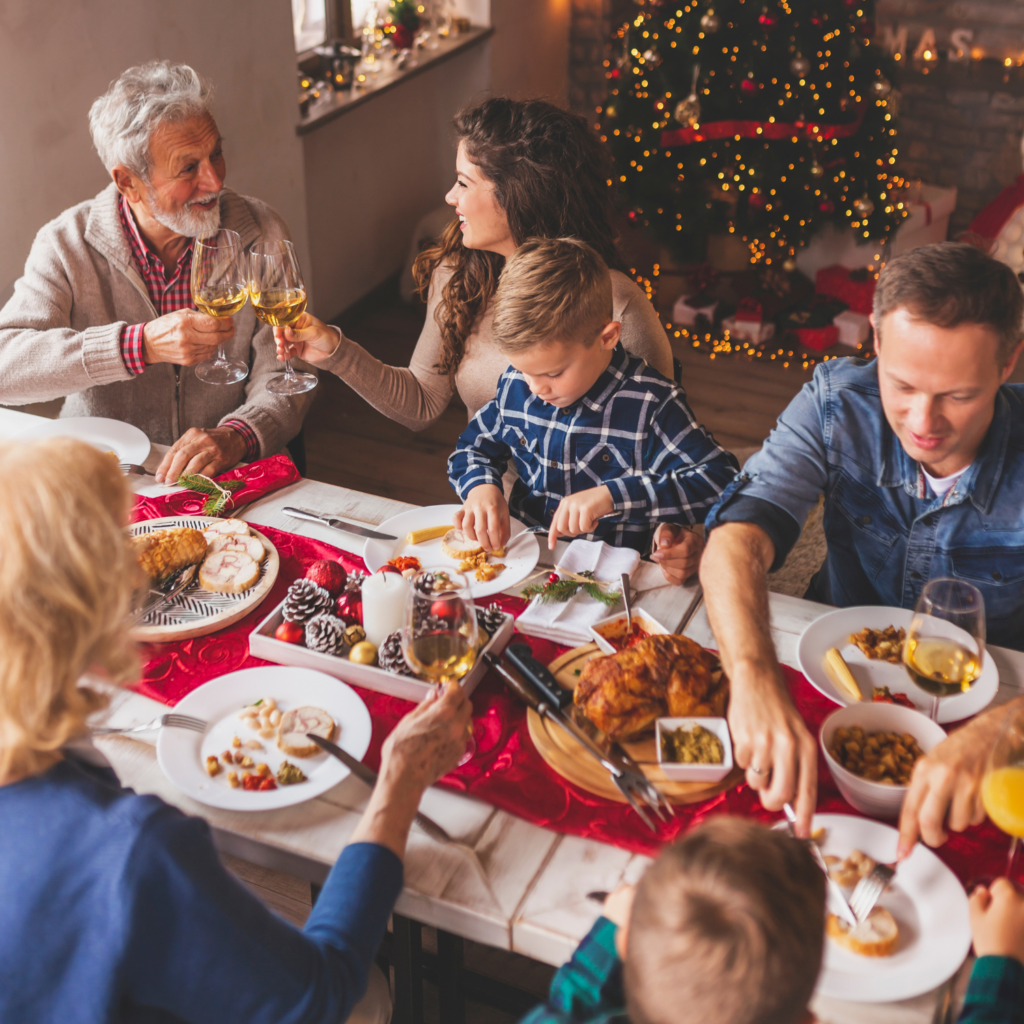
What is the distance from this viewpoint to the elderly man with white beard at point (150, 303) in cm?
197

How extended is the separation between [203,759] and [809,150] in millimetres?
A: 3853

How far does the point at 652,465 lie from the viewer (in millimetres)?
1945

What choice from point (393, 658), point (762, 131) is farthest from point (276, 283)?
point (762, 131)

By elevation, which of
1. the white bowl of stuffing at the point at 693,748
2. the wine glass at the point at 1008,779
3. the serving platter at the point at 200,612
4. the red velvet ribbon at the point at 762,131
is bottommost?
the serving platter at the point at 200,612

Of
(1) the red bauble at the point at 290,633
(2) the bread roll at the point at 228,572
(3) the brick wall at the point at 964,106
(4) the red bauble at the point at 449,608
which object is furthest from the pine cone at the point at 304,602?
(3) the brick wall at the point at 964,106

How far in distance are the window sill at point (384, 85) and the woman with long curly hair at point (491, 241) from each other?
1959mm

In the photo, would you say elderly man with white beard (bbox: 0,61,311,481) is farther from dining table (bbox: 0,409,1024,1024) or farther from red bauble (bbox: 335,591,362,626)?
dining table (bbox: 0,409,1024,1024)

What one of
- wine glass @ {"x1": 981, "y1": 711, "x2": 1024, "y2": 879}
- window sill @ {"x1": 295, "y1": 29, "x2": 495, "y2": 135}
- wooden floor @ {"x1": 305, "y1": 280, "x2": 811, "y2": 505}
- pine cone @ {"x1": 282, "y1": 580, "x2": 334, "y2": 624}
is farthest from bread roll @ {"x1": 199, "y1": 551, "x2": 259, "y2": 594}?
window sill @ {"x1": 295, "y1": 29, "x2": 495, "y2": 135}

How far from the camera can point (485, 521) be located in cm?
168

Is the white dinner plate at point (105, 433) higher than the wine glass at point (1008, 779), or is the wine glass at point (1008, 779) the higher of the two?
the wine glass at point (1008, 779)

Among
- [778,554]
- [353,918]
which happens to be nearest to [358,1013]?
[353,918]

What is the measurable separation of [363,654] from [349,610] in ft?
0.39

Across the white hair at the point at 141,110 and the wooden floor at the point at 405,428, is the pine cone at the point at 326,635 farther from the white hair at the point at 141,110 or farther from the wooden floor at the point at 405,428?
the wooden floor at the point at 405,428

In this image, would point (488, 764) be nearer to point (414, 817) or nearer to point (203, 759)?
point (414, 817)
